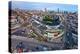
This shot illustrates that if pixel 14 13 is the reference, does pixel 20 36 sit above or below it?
below

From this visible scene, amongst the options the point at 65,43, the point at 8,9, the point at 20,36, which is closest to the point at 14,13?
the point at 8,9

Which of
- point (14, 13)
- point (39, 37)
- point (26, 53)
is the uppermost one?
point (14, 13)

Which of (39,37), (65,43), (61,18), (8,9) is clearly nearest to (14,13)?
(8,9)

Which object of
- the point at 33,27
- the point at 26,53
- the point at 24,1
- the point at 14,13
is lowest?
the point at 26,53

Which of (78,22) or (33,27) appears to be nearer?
(33,27)

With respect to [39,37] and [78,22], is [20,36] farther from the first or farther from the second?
[78,22]

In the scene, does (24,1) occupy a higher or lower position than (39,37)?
higher

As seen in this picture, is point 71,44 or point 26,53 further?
point 71,44

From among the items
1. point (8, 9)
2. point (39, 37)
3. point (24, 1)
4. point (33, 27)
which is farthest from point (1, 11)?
point (39, 37)

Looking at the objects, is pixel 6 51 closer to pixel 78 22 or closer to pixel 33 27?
pixel 33 27
